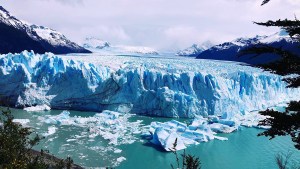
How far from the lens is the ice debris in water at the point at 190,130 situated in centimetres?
1675

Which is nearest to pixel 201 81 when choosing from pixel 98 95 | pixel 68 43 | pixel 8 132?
pixel 98 95

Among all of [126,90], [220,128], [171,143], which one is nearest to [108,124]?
[126,90]

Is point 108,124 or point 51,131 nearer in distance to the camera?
point 51,131

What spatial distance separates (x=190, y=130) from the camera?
18703 millimetres

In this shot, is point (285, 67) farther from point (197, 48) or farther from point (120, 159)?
point (197, 48)

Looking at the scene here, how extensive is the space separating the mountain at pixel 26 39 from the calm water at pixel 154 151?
4150 centimetres

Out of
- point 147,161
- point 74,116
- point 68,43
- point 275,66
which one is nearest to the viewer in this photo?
point 275,66

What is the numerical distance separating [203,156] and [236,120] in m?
7.38

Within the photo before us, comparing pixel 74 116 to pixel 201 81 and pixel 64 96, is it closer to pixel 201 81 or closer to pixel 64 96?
A: pixel 64 96

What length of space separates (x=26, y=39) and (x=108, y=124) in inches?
1809

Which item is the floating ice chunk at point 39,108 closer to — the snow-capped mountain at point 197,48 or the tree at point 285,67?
the tree at point 285,67

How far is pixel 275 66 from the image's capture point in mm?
3416

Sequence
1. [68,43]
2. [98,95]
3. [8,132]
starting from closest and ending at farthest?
[8,132]
[98,95]
[68,43]

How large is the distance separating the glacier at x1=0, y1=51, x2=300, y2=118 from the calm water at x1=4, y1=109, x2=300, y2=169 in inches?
178
